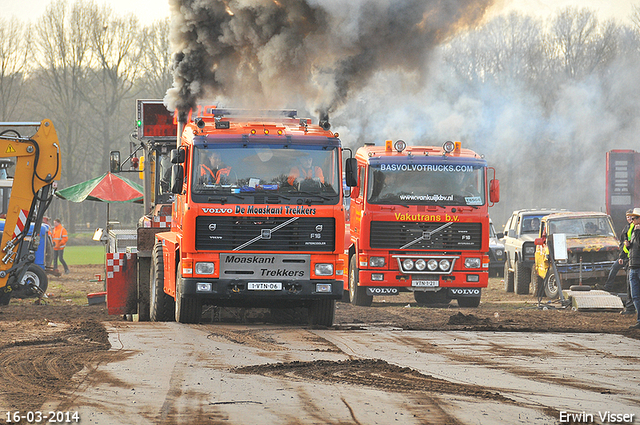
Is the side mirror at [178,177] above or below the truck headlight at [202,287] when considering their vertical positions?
above

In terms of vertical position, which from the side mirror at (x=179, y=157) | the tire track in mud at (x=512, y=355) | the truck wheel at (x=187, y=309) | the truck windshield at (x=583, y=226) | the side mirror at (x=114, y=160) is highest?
the side mirror at (x=114, y=160)

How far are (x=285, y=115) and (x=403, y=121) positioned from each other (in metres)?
26.1

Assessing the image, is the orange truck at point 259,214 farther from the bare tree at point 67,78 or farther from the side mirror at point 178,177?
the bare tree at point 67,78

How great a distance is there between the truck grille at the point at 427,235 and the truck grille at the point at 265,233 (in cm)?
519

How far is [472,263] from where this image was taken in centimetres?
1733

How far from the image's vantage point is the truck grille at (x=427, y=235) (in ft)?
56.3

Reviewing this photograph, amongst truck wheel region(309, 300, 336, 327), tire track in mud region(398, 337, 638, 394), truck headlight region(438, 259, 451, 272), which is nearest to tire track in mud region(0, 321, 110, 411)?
truck wheel region(309, 300, 336, 327)

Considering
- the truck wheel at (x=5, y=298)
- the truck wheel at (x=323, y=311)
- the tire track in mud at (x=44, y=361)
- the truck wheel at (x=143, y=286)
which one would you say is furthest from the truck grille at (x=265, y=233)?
the truck wheel at (x=5, y=298)

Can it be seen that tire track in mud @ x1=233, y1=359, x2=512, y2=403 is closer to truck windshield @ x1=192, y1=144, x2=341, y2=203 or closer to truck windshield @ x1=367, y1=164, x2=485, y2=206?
truck windshield @ x1=192, y1=144, x2=341, y2=203

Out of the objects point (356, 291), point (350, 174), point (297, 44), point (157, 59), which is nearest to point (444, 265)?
point (356, 291)

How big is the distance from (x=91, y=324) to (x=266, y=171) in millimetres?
3726

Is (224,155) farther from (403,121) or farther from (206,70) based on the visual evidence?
(403,121)

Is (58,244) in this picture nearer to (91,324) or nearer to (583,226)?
(583,226)

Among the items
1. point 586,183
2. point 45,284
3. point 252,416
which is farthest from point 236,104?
point 586,183
